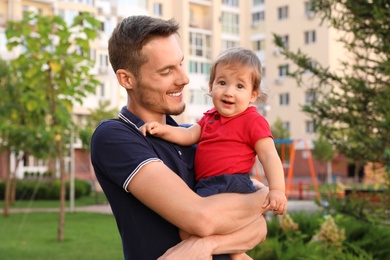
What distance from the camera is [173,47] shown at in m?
3.01

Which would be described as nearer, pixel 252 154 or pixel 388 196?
pixel 252 154

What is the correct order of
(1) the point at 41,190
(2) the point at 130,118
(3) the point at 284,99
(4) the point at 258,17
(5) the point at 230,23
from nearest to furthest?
(2) the point at 130,118
(1) the point at 41,190
(3) the point at 284,99
(4) the point at 258,17
(5) the point at 230,23

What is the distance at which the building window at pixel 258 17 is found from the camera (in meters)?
63.6

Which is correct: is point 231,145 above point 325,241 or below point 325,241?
above

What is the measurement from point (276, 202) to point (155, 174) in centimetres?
49

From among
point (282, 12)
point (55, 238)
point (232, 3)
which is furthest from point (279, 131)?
point (55, 238)

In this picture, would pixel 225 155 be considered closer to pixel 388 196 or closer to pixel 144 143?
pixel 144 143

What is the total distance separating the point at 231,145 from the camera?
9.96ft

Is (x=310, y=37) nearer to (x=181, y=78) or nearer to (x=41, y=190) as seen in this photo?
(x=41, y=190)

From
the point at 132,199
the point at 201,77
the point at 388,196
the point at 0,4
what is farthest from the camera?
the point at 201,77

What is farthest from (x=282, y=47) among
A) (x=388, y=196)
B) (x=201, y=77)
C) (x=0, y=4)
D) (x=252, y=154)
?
(x=201, y=77)

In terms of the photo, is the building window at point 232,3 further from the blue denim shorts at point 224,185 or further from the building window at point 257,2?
the blue denim shorts at point 224,185

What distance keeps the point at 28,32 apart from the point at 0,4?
38462mm

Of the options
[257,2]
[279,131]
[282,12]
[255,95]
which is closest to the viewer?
[255,95]
